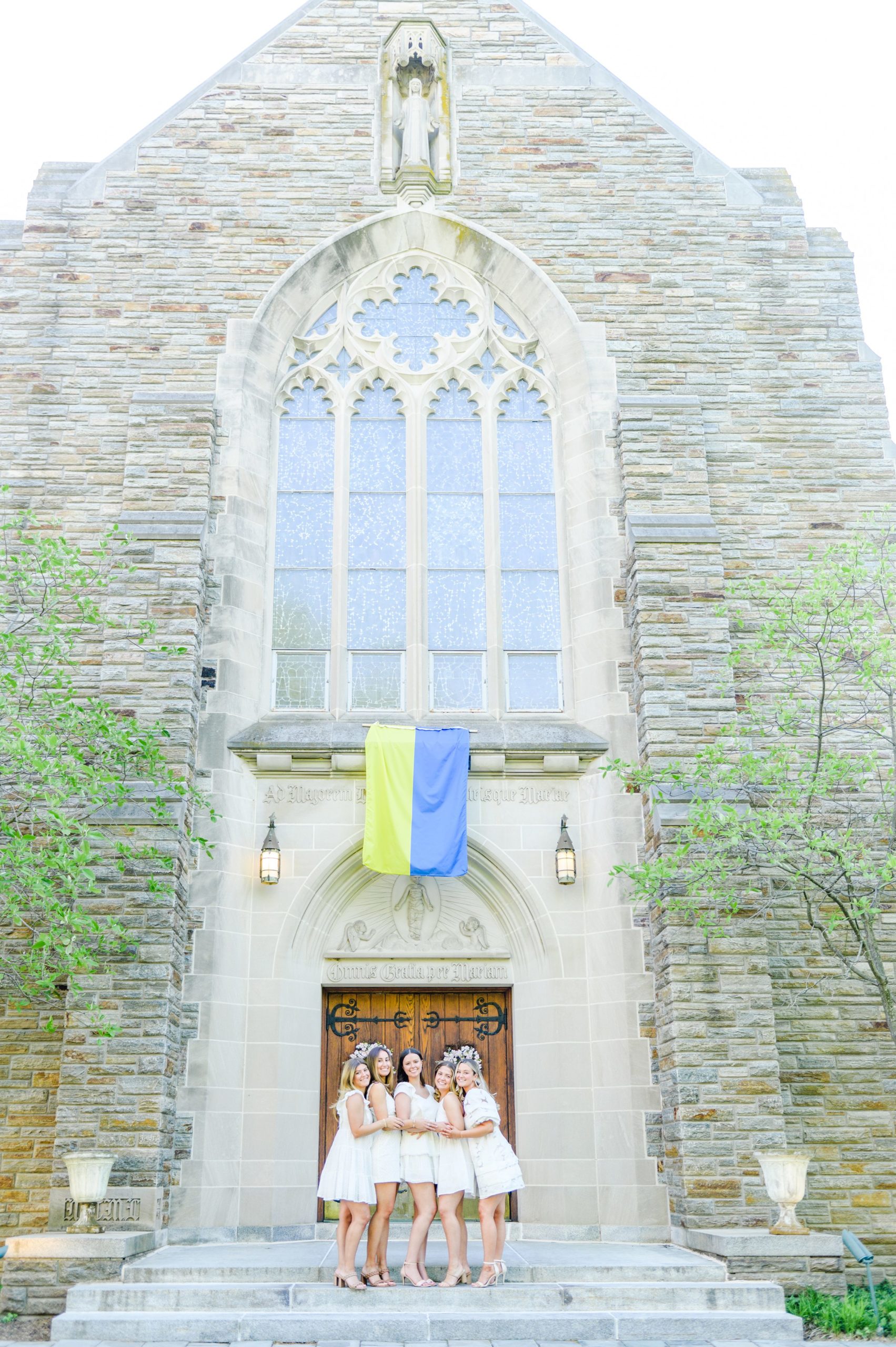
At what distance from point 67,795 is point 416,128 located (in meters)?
8.06

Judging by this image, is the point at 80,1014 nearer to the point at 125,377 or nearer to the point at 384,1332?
the point at 384,1332

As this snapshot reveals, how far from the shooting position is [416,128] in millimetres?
12750

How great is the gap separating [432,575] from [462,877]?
289 centimetres

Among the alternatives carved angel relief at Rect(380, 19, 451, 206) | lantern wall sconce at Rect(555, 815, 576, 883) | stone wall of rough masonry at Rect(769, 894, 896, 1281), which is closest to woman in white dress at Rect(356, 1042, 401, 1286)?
lantern wall sconce at Rect(555, 815, 576, 883)

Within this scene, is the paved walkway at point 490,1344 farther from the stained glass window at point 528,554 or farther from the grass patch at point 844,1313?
the stained glass window at point 528,554

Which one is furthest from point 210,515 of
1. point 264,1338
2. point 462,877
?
point 264,1338

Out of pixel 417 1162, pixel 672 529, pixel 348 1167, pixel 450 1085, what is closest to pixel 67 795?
pixel 348 1167

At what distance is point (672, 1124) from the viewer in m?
9.20

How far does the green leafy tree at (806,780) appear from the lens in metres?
8.70

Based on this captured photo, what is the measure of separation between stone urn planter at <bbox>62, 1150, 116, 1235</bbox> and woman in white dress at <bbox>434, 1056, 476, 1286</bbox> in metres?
2.48

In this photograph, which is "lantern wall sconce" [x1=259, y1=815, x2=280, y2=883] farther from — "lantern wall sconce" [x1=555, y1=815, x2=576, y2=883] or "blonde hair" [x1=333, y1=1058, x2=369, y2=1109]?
"blonde hair" [x1=333, y1=1058, x2=369, y2=1109]

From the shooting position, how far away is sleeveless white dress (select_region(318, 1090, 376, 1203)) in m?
7.20

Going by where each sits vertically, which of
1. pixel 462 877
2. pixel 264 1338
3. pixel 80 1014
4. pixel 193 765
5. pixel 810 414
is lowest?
pixel 264 1338

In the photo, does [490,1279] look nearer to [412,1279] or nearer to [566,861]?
[412,1279]
